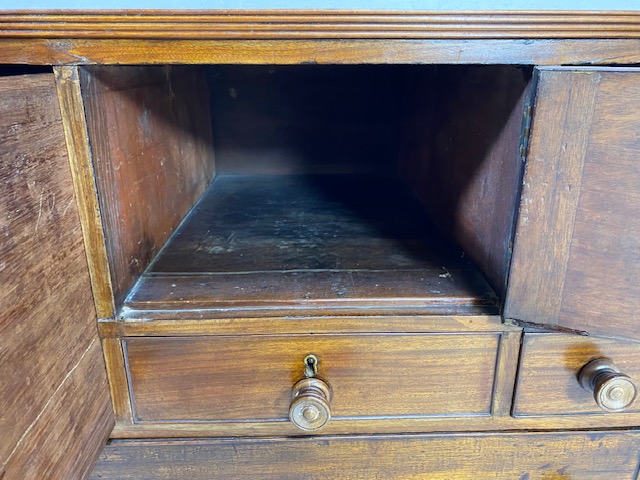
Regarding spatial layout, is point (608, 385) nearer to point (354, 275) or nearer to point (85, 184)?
point (354, 275)

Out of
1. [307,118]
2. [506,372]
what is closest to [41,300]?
[506,372]

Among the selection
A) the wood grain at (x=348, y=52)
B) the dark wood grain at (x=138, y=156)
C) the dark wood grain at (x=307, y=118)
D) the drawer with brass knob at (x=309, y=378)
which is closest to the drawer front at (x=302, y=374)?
the drawer with brass knob at (x=309, y=378)

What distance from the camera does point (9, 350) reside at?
0.38m

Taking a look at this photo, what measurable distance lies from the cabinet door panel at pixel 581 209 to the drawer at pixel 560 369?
0.15 feet

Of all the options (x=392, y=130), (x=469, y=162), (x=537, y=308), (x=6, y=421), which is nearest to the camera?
(x=6, y=421)

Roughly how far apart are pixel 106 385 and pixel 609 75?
581mm

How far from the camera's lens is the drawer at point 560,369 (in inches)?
21.2

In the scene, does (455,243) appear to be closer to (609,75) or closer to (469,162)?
(469,162)

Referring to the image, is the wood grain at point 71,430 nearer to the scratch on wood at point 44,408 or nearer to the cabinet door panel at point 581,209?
the scratch on wood at point 44,408

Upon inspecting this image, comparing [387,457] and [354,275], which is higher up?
[354,275]

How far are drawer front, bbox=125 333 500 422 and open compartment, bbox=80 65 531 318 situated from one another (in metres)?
0.04

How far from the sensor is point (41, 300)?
42cm

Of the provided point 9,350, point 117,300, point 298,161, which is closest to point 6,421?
point 9,350

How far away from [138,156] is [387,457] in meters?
0.48
